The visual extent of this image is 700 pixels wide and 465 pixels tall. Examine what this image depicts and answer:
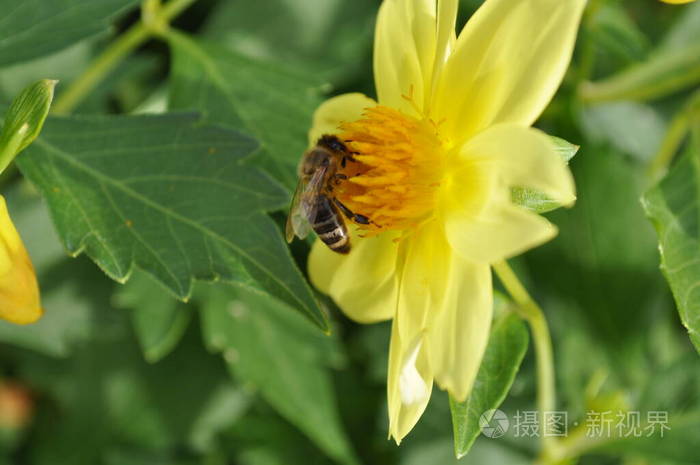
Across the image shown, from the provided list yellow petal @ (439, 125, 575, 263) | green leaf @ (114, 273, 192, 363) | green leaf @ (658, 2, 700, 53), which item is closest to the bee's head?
yellow petal @ (439, 125, 575, 263)

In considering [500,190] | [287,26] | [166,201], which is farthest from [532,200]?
[287,26]

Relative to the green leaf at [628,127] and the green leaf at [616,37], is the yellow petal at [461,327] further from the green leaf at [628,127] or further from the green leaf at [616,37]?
the green leaf at [628,127]

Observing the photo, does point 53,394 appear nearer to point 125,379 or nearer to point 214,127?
point 125,379

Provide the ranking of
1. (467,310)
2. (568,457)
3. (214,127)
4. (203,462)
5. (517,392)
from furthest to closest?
(203,462) → (517,392) → (568,457) → (214,127) → (467,310)

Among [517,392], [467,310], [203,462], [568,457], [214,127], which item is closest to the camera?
[467,310]

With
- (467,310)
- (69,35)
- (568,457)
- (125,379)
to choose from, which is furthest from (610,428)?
(69,35)

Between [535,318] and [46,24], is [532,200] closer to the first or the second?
[535,318]

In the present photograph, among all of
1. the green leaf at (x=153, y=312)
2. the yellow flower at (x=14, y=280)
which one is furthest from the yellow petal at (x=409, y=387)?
Answer: the green leaf at (x=153, y=312)
